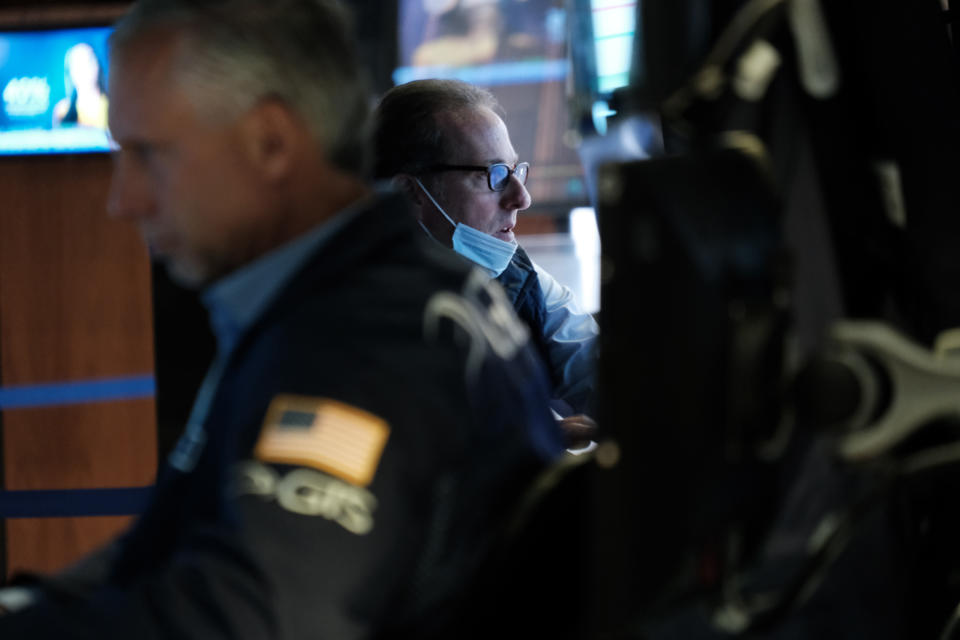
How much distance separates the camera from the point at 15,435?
431 centimetres

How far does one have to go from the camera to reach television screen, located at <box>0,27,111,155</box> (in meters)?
3.82

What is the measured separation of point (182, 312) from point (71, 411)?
4.97 feet

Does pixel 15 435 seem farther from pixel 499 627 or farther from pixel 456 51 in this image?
pixel 499 627

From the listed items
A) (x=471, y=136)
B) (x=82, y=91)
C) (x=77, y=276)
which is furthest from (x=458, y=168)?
(x=77, y=276)

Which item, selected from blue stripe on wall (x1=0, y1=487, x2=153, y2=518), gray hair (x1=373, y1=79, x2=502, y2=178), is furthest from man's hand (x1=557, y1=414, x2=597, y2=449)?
blue stripe on wall (x1=0, y1=487, x2=153, y2=518)

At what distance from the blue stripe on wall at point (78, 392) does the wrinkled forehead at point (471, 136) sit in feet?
8.27

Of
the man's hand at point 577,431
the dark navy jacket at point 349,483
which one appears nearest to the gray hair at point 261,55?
the dark navy jacket at point 349,483

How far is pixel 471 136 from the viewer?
2.08 meters

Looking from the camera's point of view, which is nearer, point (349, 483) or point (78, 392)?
point (349, 483)

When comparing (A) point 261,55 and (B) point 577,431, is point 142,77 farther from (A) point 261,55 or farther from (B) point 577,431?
(B) point 577,431

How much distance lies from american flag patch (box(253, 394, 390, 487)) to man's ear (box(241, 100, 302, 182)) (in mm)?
255

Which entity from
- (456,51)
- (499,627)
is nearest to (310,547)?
(499,627)

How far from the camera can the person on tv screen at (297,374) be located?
0.72 metres

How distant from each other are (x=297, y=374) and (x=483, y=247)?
1373 mm
